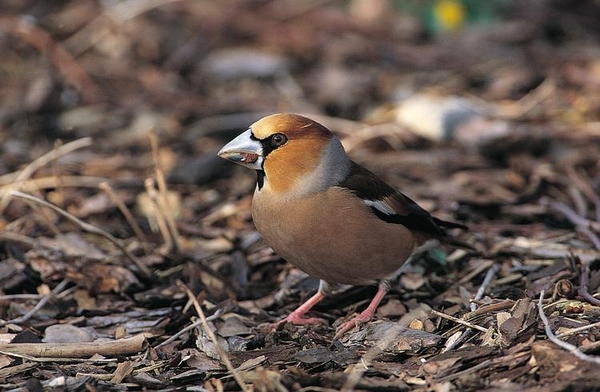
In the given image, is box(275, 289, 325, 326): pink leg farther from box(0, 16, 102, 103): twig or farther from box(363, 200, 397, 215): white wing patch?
box(0, 16, 102, 103): twig

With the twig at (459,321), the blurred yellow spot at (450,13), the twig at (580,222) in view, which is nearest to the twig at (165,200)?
the twig at (459,321)

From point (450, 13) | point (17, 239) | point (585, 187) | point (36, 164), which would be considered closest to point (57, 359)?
point (17, 239)

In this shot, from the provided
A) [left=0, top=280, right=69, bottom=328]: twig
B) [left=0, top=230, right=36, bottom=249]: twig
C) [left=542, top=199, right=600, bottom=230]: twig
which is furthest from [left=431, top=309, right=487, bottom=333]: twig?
[left=0, top=230, right=36, bottom=249]: twig

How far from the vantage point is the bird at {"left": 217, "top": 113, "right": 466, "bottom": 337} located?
4.23m

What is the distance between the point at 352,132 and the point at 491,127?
1.06m

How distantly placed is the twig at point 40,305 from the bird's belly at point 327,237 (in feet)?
3.81

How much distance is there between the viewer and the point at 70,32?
28.0 feet

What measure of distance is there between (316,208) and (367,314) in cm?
58

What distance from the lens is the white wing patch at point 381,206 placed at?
445cm

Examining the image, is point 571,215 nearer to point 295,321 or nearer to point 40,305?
point 295,321

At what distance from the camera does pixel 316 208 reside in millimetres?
4254

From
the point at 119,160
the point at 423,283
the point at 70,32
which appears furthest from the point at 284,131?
the point at 70,32

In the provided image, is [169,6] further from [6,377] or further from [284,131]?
[6,377]

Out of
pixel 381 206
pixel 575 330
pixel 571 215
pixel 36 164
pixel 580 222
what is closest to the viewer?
pixel 575 330
